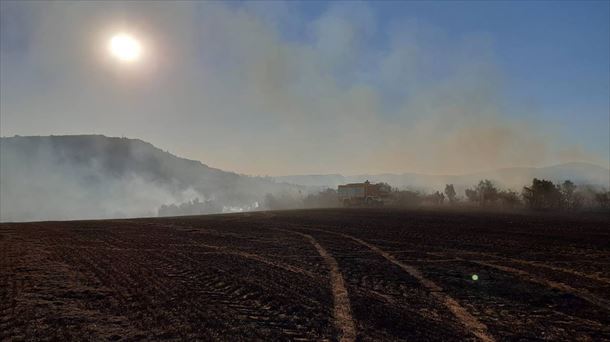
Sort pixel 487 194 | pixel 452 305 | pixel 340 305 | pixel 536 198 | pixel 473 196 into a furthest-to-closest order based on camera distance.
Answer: pixel 473 196
pixel 487 194
pixel 536 198
pixel 452 305
pixel 340 305

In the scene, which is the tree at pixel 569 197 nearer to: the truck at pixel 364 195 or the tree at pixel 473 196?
the tree at pixel 473 196

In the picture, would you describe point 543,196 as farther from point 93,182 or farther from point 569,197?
point 93,182

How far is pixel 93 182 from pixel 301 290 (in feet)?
441

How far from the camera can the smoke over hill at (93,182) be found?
374 ft

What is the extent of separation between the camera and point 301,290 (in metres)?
8.89

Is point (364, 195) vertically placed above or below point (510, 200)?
above

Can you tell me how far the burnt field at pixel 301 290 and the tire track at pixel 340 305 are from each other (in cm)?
3

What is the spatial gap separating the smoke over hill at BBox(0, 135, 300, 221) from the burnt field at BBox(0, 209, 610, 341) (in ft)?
277

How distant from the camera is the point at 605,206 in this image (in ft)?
133

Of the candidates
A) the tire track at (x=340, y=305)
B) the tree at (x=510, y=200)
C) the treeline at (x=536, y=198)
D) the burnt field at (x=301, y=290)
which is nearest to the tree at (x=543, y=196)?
the treeline at (x=536, y=198)

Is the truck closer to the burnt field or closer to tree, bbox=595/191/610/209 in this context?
tree, bbox=595/191/610/209

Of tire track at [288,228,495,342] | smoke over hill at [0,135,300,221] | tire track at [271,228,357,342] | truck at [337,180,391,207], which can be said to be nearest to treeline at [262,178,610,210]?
truck at [337,180,391,207]

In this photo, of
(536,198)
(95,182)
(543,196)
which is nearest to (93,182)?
(95,182)

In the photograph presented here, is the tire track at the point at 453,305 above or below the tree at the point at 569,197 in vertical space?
below
